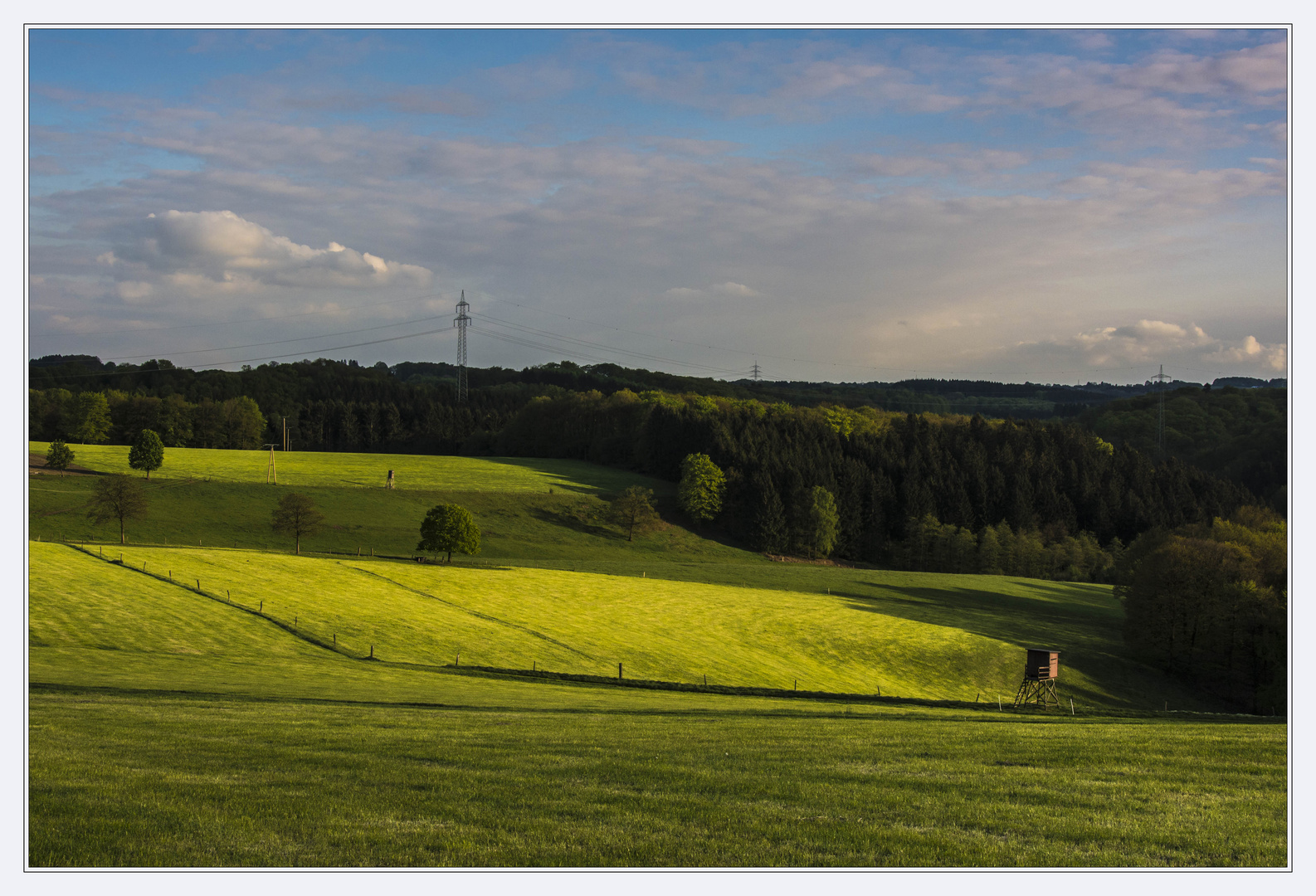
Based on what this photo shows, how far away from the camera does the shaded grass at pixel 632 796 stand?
9.84 m

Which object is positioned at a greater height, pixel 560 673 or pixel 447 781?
pixel 447 781

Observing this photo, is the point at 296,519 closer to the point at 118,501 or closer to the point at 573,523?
the point at 118,501

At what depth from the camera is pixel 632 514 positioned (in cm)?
10369

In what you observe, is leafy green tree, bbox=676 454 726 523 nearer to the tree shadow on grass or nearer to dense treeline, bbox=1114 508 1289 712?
the tree shadow on grass

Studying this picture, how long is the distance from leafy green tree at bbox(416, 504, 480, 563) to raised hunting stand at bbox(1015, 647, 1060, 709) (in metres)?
42.6

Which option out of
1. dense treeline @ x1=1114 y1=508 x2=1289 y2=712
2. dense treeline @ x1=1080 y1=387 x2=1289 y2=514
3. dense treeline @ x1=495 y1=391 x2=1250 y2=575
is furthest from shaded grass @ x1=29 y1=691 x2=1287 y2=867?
dense treeline @ x1=495 y1=391 x2=1250 y2=575

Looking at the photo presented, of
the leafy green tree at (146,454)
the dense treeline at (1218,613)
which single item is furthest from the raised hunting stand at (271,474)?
the dense treeline at (1218,613)

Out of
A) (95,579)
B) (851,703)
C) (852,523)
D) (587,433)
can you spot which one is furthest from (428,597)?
(587,433)

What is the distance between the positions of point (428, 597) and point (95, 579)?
17524 mm

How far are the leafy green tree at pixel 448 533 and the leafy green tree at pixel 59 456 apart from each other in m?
49.0

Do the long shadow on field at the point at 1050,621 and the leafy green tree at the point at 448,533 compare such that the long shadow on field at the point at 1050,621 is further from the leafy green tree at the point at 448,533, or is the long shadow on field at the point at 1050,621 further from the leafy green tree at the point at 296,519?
the leafy green tree at the point at 296,519

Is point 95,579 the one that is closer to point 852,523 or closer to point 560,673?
point 560,673

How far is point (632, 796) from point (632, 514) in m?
91.9
